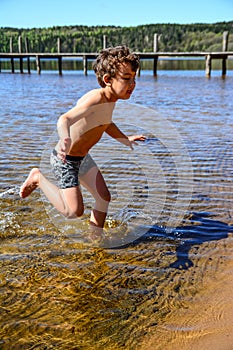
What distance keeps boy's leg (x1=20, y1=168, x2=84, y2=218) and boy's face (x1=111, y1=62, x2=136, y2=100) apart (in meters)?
0.93

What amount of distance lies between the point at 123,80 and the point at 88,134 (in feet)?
1.89

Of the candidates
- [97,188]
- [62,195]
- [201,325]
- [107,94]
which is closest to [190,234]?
[97,188]

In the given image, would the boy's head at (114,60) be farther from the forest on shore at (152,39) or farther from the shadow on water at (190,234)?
the forest on shore at (152,39)

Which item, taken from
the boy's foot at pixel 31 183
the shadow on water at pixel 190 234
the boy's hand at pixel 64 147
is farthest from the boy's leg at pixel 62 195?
the shadow on water at pixel 190 234

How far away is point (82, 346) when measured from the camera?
243cm

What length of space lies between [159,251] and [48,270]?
→ 100 centimetres

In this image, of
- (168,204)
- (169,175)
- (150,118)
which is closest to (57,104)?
(150,118)

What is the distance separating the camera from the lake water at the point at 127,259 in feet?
8.50

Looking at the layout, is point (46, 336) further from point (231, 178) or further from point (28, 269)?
point (231, 178)

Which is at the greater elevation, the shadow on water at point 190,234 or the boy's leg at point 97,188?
the boy's leg at point 97,188

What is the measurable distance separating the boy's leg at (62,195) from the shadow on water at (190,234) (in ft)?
1.88

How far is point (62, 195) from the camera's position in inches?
147

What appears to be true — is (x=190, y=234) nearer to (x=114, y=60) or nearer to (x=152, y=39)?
(x=114, y=60)

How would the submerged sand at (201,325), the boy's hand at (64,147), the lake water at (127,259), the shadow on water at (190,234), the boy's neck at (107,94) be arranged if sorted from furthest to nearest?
the shadow on water at (190,234)
the boy's neck at (107,94)
the boy's hand at (64,147)
the lake water at (127,259)
the submerged sand at (201,325)
